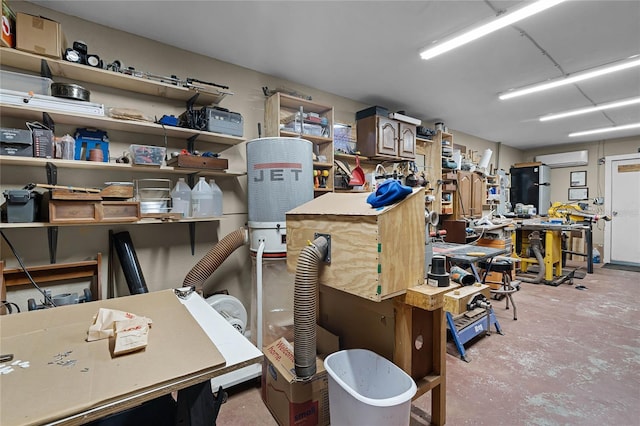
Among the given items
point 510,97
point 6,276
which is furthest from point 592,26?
point 6,276

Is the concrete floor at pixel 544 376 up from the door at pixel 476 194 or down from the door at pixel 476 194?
down

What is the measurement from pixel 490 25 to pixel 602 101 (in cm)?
344

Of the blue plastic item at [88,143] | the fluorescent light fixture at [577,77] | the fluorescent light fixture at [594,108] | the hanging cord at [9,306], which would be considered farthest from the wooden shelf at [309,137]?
the fluorescent light fixture at [594,108]

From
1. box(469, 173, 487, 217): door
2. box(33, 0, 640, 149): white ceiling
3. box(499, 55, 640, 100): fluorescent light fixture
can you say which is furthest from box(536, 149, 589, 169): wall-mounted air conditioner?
box(499, 55, 640, 100): fluorescent light fixture

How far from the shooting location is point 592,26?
2.52 meters

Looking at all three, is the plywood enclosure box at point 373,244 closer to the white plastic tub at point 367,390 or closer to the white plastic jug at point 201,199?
the white plastic tub at point 367,390

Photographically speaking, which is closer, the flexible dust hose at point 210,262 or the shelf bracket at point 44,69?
the shelf bracket at point 44,69

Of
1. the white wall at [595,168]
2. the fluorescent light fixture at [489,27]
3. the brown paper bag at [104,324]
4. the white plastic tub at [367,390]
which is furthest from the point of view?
the white wall at [595,168]

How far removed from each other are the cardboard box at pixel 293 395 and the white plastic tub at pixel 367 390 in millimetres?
150

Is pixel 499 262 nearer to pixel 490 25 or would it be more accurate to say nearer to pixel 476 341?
pixel 476 341

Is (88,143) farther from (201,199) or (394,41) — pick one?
(394,41)

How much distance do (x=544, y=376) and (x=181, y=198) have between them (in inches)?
127

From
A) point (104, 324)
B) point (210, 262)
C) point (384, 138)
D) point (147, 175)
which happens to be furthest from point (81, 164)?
point (384, 138)

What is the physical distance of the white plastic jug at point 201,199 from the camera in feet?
8.52
